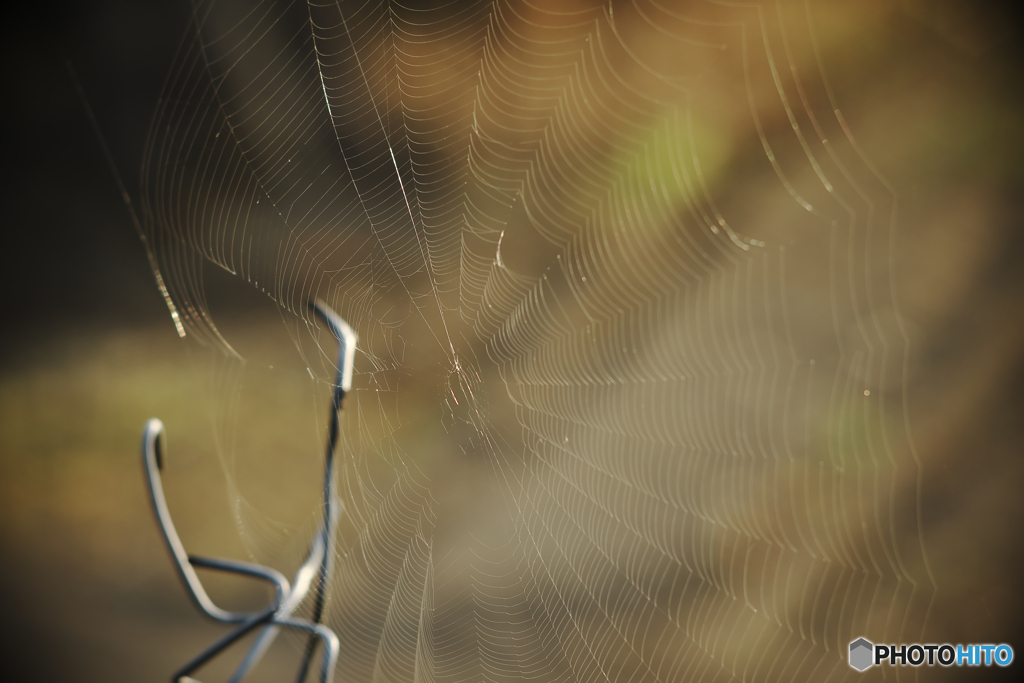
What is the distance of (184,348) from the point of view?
84cm

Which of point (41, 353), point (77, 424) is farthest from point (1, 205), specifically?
point (77, 424)

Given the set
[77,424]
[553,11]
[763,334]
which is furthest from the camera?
[77,424]

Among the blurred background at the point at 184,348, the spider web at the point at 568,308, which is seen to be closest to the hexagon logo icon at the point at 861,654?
the spider web at the point at 568,308

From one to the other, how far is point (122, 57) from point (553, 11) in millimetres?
610

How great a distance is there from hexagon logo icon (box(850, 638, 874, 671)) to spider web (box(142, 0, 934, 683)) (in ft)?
0.10

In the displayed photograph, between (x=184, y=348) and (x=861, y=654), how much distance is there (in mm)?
998

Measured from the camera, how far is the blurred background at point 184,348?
670 mm

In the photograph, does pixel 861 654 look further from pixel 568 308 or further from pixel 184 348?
pixel 184 348

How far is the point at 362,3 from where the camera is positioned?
67cm

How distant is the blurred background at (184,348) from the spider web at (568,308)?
6cm

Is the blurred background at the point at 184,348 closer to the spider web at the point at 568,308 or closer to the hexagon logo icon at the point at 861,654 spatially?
the spider web at the point at 568,308

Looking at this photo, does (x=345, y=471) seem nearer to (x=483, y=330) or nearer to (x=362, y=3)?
(x=483, y=330)

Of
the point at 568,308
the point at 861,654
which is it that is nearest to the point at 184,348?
the point at 568,308

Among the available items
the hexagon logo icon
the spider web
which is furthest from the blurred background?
the hexagon logo icon
